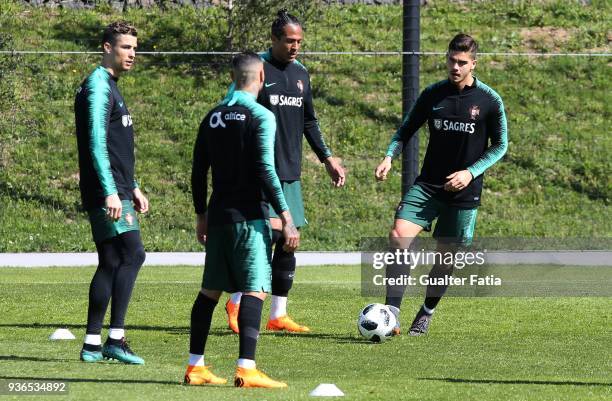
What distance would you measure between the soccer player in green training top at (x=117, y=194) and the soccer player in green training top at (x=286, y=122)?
1.72m

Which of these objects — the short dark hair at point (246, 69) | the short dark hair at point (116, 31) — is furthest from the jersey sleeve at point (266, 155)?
the short dark hair at point (116, 31)

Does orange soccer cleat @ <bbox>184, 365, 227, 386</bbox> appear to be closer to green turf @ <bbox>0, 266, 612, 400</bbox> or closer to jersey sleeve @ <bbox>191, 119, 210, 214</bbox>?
green turf @ <bbox>0, 266, 612, 400</bbox>

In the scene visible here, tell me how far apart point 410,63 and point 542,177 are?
6.68 meters

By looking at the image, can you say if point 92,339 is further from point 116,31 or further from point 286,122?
point 286,122

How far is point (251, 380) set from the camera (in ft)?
24.2

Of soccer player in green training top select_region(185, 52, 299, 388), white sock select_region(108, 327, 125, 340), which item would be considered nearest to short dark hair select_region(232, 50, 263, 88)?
soccer player in green training top select_region(185, 52, 299, 388)

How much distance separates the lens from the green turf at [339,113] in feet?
72.3

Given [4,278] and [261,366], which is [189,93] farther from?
[261,366]

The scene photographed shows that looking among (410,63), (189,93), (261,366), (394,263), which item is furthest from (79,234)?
(261,366)

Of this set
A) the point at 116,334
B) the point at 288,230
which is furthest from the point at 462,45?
the point at 116,334

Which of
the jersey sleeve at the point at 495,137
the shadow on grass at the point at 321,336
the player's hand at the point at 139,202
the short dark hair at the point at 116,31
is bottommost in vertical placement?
the shadow on grass at the point at 321,336

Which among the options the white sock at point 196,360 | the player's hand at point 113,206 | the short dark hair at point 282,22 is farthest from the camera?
the short dark hair at point 282,22

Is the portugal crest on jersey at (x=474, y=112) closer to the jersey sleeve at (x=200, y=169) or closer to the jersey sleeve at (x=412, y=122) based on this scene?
the jersey sleeve at (x=412, y=122)

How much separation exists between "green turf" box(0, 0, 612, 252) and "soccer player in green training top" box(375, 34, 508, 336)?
1068cm
